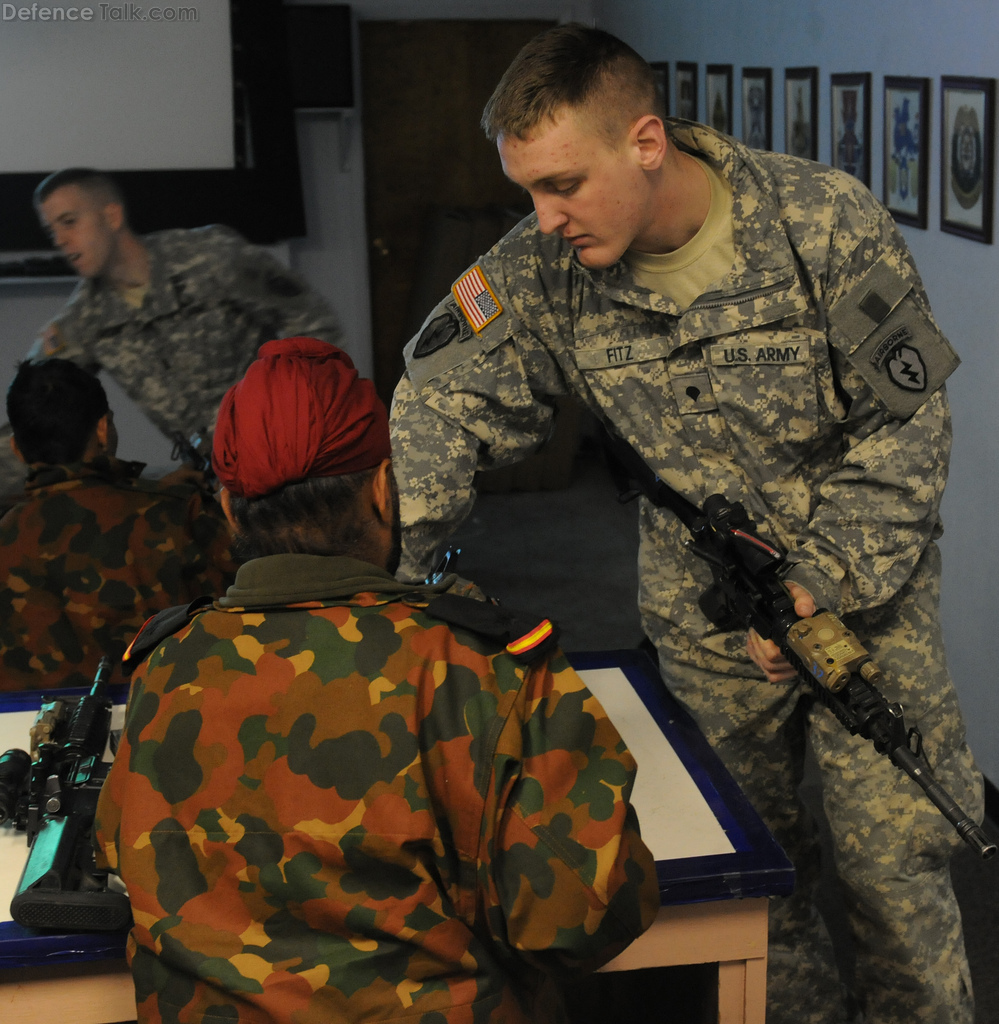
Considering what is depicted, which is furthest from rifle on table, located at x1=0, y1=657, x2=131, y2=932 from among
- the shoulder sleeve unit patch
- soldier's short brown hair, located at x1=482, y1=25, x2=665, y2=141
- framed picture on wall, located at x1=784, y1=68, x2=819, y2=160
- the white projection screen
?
the white projection screen

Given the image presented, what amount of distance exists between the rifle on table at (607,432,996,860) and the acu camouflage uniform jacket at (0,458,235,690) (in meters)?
0.87

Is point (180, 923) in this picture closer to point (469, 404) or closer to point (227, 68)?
point (469, 404)

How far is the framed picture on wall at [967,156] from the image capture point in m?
2.53

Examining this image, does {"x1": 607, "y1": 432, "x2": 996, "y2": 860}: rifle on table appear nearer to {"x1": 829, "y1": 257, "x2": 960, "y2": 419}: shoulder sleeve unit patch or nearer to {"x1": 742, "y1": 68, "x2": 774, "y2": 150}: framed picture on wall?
{"x1": 829, "y1": 257, "x2": 960, "y2": 419}: shoulder sleeve unit patch

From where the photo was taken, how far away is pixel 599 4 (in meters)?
5.74

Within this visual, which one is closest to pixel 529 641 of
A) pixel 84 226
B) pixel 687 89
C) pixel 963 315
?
pixel 963 315

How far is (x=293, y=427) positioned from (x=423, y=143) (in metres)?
5.05

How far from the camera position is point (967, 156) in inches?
104

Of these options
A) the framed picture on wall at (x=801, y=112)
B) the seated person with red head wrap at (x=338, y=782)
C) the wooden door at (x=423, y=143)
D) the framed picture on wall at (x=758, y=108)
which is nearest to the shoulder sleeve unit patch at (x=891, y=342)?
the seated person with red head wrap at (x=338, y=782)

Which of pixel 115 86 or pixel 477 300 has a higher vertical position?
pixel 115 86

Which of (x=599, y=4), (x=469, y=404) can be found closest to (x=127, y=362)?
(x=469, y=404)

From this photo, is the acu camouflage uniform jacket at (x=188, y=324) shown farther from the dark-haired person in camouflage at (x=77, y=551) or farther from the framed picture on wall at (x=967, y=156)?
the framed picture on wall at (x=967, y=156)

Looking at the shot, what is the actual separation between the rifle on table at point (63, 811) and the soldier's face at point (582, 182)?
2.83ft

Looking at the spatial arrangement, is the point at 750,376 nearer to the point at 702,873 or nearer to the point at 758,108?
the point at 702,873
